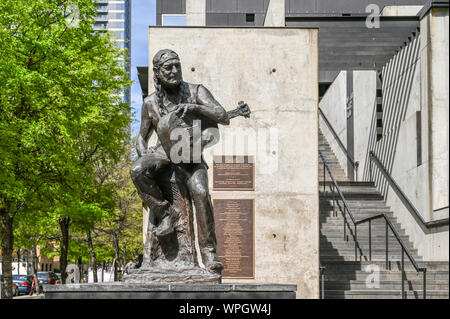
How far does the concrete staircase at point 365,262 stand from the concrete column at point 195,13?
5.94 meters

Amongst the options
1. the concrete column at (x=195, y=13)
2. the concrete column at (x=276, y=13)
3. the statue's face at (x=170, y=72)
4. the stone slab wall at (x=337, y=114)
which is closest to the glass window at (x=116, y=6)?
the stone slab wall at (x=337, y=114)

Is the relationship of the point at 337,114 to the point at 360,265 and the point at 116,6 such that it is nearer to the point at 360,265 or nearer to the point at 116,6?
the point at 360,265

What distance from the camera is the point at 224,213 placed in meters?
Result: 13.7

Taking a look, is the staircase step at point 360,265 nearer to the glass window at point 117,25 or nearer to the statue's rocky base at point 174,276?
the statue's rocky base at point 174,276

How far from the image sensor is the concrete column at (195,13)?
54.1ft

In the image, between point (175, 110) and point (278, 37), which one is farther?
point (278, 37)

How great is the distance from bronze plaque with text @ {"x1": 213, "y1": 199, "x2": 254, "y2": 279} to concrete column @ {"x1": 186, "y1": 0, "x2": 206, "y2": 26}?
506 cm

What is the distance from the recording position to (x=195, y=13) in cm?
1683

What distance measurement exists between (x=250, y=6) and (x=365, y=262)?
26.7 m

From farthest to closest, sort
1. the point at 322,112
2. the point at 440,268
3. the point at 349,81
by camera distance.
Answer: the point at 322,112
the point at 349,81
the point at 440,268

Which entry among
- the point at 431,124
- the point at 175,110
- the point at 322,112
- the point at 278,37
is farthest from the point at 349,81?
the point at 175,110
